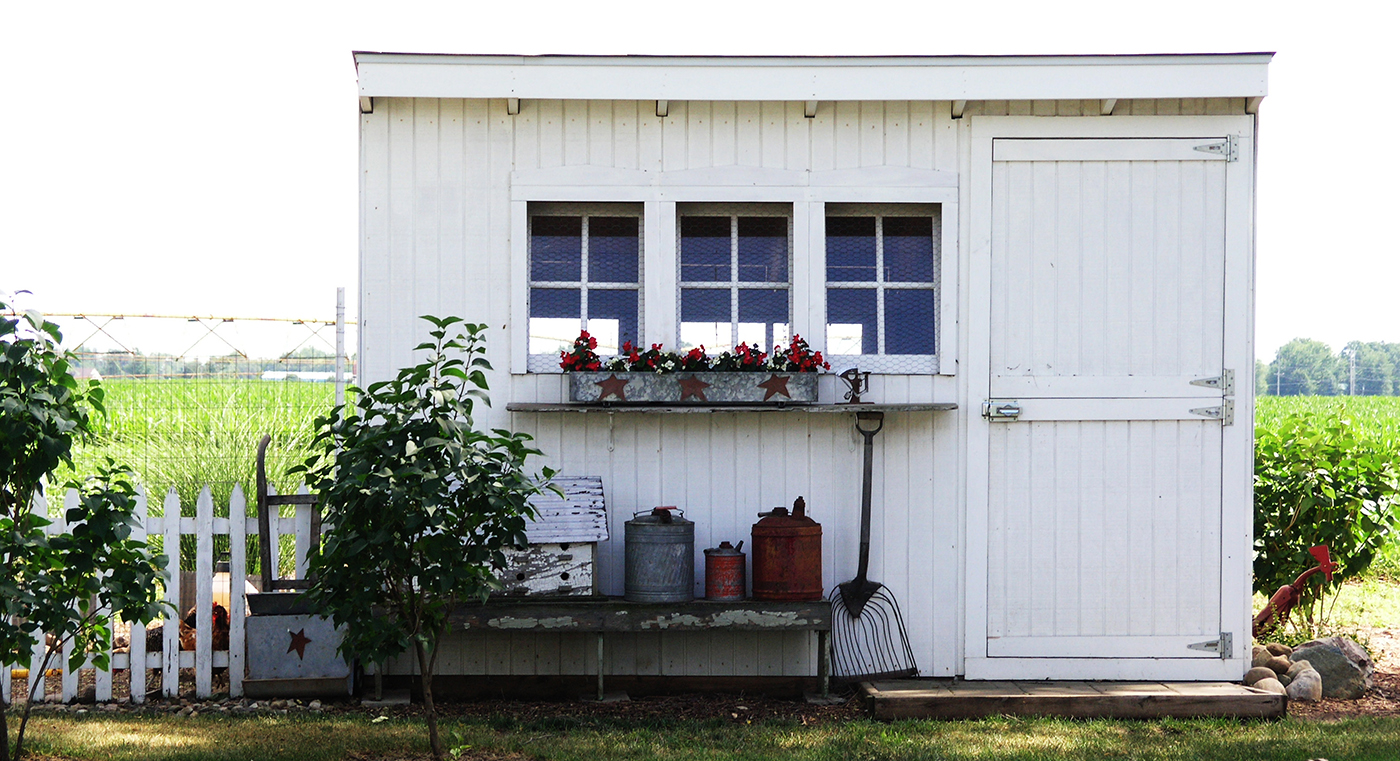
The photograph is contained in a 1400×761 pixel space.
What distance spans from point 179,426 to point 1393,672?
28.1 feet

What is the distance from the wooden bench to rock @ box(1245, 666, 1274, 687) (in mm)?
2218

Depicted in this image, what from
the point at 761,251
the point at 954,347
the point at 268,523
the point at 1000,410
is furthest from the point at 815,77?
the point at 268,523

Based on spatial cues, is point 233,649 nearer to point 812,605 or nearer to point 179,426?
point 812,605

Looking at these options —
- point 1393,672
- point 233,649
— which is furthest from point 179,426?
point 1393,672

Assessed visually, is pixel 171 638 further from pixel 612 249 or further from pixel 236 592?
pixel 612 249

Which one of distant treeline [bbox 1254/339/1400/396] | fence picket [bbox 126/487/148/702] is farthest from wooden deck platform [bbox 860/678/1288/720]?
distant treeline [bbox 1254/339/1400/396]

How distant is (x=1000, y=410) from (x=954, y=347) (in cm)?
40

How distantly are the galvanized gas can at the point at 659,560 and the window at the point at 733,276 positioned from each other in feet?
3.21

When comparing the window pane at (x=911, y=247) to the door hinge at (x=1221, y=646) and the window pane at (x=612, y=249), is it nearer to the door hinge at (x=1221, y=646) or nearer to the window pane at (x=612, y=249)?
the window pane at (x=612, y=249)

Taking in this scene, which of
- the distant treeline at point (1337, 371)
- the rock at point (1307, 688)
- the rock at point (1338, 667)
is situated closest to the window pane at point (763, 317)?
the rock at point (1307, 688)

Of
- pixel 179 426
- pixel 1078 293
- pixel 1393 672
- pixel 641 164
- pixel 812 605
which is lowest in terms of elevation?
pixel 1393 672

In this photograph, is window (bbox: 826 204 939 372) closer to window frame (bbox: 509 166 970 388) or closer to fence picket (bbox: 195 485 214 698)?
window frame (bbox: 509 166 970 388)

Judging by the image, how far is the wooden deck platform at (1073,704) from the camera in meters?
5.07

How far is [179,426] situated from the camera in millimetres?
8688
